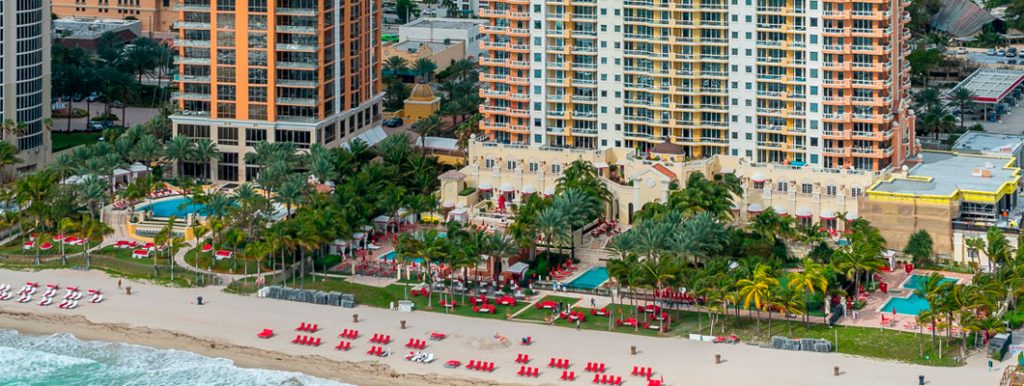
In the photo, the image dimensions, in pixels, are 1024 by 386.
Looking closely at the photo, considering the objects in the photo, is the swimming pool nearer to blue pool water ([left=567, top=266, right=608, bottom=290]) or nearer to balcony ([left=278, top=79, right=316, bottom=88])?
blue pool water ([left=567, top=266, right=608, bottom=290])

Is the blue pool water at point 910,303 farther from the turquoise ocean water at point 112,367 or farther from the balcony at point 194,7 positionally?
the balcony at point 194,7

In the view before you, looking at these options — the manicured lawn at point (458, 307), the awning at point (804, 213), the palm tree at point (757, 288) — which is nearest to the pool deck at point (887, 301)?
the palm tree at point (757, 288)

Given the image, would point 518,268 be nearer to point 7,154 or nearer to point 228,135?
point 228,135

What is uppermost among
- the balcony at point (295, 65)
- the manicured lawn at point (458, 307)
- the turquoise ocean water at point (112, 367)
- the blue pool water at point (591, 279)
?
the balcony at point (295, 65)

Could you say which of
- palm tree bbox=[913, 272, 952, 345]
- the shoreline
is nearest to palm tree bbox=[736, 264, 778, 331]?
palm tree bbox=[913, 272, 952, 345]

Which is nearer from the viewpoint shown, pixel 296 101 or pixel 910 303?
pixel 910 303

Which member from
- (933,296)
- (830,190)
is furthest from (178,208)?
(933,296)
